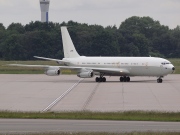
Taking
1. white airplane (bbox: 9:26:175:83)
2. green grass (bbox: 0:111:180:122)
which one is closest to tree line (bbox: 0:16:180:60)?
white airplane (bbox: 9:26:175:83)

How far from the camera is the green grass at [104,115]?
35531 millimetres

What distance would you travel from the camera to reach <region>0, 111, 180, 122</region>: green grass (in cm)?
3553

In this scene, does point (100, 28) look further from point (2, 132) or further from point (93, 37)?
point (2, 132)

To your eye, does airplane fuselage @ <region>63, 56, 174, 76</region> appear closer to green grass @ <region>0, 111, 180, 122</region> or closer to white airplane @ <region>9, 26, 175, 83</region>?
white airplane @ <region>9, 26, 175, 83</region>

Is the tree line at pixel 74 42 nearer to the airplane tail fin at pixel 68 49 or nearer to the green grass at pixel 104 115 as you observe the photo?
the airplane tail fin at pixel 68 49

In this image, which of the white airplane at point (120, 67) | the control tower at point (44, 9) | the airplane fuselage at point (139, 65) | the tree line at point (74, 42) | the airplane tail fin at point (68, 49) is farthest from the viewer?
the control tower at point (44, 9)

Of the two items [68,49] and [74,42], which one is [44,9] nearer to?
[74,42]

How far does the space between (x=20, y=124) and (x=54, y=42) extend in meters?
120

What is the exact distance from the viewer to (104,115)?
37.0 m

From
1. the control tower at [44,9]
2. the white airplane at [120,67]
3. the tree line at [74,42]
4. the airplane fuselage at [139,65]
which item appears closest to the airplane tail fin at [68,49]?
the white airplane at [120,67]

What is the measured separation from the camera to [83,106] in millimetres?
44438

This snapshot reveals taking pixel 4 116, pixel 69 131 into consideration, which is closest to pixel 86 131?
pixel 69 131

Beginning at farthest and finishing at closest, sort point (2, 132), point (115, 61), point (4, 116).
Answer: point (115, 61), point (4, 116), point (2, 132)

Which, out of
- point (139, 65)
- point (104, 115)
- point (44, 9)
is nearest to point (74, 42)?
point (44, 9)
